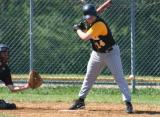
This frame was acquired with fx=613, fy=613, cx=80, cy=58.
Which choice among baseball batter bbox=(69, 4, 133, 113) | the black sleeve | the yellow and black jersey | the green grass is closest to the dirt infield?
baseball batter bbox=(69, 4, 133, 113)

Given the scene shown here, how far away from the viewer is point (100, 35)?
10.4m

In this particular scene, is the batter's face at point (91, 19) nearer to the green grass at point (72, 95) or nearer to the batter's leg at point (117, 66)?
the batter's leg at point (117, 66)

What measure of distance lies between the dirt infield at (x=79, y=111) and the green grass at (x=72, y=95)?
2.51 feet

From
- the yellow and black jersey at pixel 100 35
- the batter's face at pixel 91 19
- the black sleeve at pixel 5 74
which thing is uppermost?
the batter's face at pixel 91 19

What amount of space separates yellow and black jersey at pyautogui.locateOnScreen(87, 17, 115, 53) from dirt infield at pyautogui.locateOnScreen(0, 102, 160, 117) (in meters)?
1.11

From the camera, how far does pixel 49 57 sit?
1667 cm

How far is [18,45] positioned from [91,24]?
627cm

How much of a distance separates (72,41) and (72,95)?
364cm

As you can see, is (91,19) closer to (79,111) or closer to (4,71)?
(79,111)

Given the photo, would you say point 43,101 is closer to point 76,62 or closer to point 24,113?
point 24,113

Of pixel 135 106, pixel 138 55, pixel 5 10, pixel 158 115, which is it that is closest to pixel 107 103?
pixel 135 106

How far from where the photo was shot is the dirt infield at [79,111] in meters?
10.2

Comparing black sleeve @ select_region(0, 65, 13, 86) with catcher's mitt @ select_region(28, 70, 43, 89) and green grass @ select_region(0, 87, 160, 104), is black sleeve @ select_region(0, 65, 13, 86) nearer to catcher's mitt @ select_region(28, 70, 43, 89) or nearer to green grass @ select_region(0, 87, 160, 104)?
catcher's mitt @ select_region(28, 70, 43, 89)

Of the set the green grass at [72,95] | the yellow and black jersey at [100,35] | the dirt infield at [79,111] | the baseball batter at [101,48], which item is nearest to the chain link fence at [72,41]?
the green grass at [72,95]
